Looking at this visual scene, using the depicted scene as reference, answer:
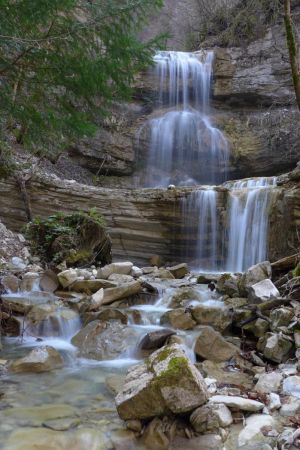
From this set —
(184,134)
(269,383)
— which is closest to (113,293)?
(269,383)

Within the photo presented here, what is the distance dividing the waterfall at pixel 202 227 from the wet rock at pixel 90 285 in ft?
17.8

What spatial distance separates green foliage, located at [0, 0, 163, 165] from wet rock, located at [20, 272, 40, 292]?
221 centimetres

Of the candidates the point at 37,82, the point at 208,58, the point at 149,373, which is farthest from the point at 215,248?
the point at 208,58

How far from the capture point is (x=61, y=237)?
877 cm

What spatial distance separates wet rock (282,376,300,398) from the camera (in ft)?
11.2

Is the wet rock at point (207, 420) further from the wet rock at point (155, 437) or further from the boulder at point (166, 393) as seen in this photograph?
the wet rock at point (155, 437)

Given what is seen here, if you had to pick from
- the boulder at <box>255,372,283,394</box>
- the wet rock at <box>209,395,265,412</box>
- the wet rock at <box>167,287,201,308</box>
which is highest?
the wet rock at <box>209,395,265,412</box>

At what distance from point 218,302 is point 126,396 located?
3398 millimetres

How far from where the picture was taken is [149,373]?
10.1 ft

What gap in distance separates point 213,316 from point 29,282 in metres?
2.96

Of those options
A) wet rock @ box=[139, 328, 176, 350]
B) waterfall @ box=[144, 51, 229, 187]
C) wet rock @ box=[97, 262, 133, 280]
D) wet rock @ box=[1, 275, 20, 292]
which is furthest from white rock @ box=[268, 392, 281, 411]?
waterfall @ box=[144, 51, 229, 187]

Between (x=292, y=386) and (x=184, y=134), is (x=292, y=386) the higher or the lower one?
the lower one

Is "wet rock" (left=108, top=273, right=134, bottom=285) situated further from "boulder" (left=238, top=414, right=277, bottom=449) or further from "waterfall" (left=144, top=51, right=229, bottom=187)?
"waterfall" (left=144, top=51, right=229, bottom=187)

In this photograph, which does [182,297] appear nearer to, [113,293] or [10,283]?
[113,293]
